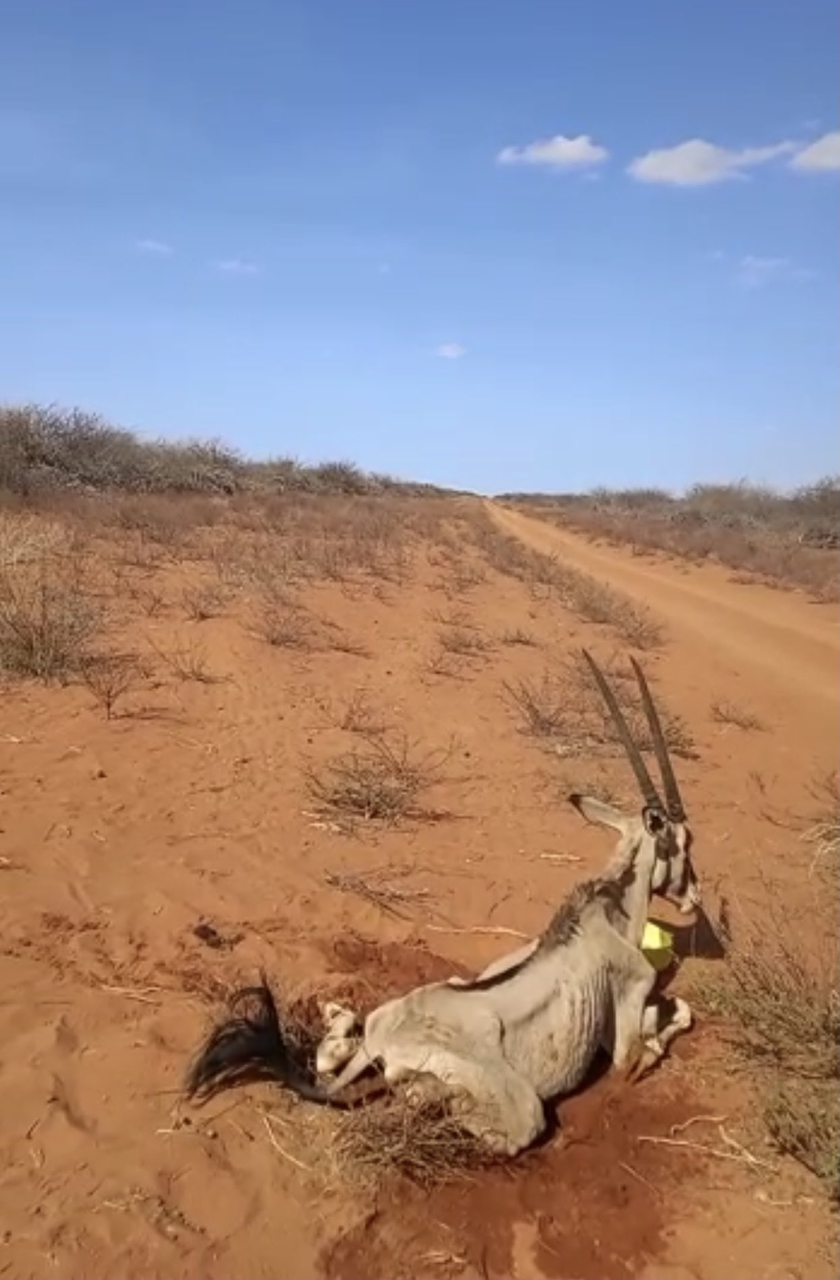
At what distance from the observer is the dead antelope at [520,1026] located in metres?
3.36

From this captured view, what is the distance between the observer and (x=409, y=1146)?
3.21 meters

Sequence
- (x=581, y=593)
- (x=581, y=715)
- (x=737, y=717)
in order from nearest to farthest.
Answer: (x=581, y=715) < (x=737, y=717) < (x=581, y=593)

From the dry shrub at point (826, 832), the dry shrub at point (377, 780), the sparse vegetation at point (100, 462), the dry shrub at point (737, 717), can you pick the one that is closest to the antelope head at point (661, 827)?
the dry shrub at point (826, 832)

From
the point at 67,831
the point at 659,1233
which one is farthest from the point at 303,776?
the point at 659,1233

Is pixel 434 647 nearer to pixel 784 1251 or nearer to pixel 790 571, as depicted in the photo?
pixel 784 1251

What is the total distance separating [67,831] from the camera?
18.6 feet

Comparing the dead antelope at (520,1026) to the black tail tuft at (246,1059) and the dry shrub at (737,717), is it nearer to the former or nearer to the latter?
the black tail tuft at (246,1059)

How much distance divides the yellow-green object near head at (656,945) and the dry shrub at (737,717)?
5.30m

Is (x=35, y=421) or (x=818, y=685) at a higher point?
(x=35, y=421)

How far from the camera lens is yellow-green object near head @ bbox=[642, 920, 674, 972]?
4.16 m

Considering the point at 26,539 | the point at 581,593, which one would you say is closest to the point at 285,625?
the point at 26,539

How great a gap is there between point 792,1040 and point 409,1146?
1619 millimetres

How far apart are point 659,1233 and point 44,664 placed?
253 inches

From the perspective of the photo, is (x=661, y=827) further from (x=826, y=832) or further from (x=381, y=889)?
(x=826, y=832)
